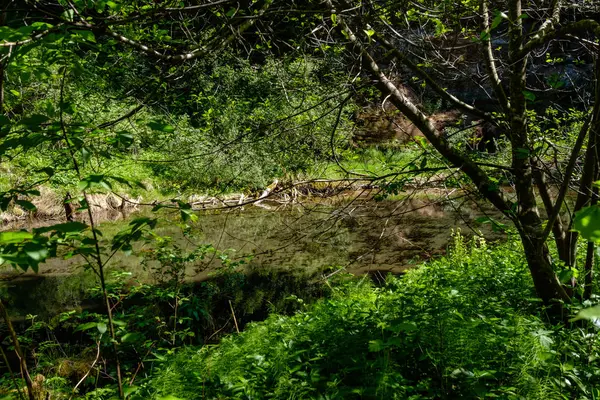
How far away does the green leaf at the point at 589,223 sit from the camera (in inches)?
29.1

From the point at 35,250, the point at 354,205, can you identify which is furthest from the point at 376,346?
the point at 35,250

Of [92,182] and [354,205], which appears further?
[354,205]

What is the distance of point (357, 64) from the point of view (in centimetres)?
313

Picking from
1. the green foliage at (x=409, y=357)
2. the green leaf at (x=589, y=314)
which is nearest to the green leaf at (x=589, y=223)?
the green leaf at (x=589, y=314)

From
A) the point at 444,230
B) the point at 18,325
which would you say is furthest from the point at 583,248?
the point at 18,325

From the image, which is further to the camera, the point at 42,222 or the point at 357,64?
the point at 42,222

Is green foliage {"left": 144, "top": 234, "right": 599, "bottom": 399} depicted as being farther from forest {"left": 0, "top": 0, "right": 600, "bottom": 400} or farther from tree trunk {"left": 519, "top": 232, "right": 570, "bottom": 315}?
tree trunk {"left": 519, "top": 232, "right": 570, "bottom": 315}

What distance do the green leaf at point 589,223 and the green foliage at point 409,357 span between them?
172cm

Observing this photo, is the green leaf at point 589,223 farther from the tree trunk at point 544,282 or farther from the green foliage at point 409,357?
the tree trunk at point 544,282

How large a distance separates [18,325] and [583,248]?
7.36 m

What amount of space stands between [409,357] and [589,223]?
2.24 meters

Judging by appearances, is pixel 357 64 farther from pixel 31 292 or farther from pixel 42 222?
pixel 42 222

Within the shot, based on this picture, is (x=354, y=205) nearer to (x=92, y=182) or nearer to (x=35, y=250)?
(x=92, y=182)

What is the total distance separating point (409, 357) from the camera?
2756 millimetres
